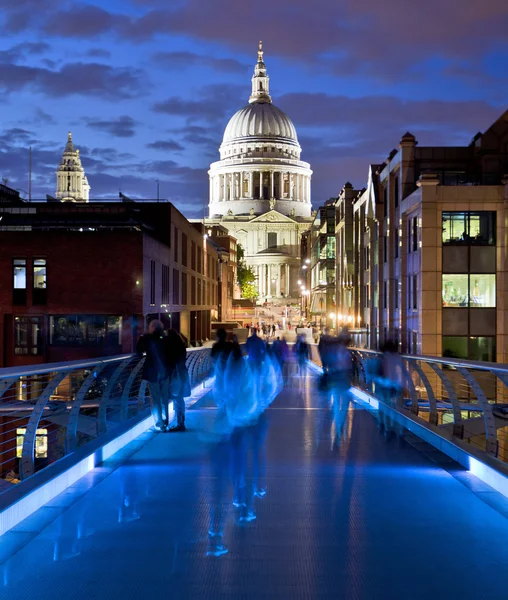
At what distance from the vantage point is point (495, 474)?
27.4 ft

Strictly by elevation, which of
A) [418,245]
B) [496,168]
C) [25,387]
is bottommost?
[25,387]

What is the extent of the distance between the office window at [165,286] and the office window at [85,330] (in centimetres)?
690

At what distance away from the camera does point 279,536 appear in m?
6.59

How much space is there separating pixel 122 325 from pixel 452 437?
31.8 meters

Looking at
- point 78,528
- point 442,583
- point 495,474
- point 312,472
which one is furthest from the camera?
point 312,472

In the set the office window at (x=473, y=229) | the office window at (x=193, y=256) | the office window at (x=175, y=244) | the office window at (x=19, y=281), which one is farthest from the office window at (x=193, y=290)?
the office window at (x=473, y=229)

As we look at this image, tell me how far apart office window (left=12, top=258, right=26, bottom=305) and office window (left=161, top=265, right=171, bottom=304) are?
890 cm

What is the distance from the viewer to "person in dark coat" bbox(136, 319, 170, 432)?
1249 cm

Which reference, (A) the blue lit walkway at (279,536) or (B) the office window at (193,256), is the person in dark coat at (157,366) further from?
(B) the office window at (193,256)

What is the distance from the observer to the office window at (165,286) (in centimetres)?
4761

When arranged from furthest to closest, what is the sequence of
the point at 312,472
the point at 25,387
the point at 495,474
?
the point at 25,387 → the point at 312,472 → the point at 495,474

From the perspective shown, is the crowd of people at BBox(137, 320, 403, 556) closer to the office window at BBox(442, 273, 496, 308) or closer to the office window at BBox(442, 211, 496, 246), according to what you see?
the office window at BBox(442, 273, 496, 308)

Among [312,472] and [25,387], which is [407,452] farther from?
[25,387]

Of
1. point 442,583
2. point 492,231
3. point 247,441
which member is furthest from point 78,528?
point 492,231
